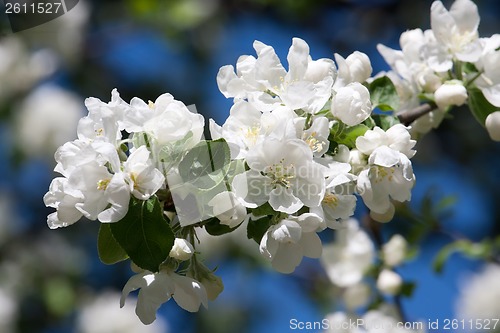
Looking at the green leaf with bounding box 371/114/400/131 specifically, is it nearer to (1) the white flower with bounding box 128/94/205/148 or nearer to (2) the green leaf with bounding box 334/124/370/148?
(2) the green leaf with bounding box 334/124/370/148

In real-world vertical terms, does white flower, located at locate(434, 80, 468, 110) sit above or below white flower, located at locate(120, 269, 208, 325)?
above

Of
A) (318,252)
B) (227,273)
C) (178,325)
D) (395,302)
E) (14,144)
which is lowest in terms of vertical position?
(178,325)

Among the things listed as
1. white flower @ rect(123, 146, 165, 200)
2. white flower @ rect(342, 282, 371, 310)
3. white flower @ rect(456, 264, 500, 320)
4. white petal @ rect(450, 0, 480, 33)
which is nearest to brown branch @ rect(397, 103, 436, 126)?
white petal @ rect(450, 0, 480, 33)

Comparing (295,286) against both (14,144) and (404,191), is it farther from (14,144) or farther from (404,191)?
(404,191)

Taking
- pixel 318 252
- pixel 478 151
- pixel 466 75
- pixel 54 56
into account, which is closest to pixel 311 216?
pixel 318 252

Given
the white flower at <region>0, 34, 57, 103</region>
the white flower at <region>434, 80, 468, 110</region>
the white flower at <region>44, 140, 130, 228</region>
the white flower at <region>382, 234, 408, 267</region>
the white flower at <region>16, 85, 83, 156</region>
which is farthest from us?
the white flower at <region>16, 85, 83, 156</region>

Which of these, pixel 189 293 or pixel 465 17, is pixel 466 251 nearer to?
pixel 465 17

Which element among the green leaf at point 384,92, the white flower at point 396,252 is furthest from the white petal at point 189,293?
the white flower at point 396,252
